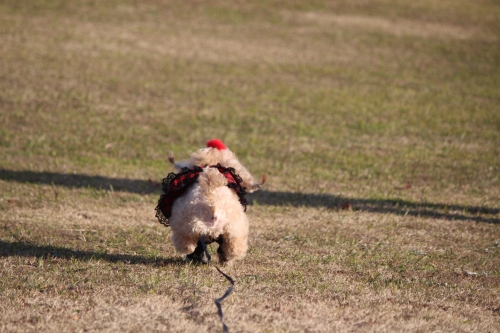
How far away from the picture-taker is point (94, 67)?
15656mm

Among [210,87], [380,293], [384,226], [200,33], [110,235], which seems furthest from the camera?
[200,33]

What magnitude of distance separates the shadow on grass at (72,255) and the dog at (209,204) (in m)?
0.32

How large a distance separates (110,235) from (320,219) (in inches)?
104

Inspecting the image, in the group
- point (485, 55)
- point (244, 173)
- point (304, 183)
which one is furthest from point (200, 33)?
point (244, 173)

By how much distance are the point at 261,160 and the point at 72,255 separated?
17.6ft

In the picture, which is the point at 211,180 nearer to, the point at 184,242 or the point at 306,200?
the point at 184,242

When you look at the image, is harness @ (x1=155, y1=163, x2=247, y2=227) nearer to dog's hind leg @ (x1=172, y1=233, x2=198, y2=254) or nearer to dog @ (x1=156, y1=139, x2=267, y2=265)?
dog @ (x1=156, y1=139, x2=267, y2=265)

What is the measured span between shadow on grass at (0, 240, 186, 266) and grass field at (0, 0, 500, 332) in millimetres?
34

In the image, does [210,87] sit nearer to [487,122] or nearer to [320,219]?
[487,122]

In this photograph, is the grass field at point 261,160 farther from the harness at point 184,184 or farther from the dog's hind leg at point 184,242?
the harness at point 184,184

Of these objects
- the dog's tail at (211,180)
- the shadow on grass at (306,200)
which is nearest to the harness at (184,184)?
the dog's tail at (211,180)

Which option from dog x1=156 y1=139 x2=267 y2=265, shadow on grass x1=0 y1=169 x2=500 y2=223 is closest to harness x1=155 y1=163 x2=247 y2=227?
dog x1=156 y1=139 x2=267 y2=265

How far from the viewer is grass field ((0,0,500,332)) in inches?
193

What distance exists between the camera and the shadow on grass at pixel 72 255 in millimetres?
5816
